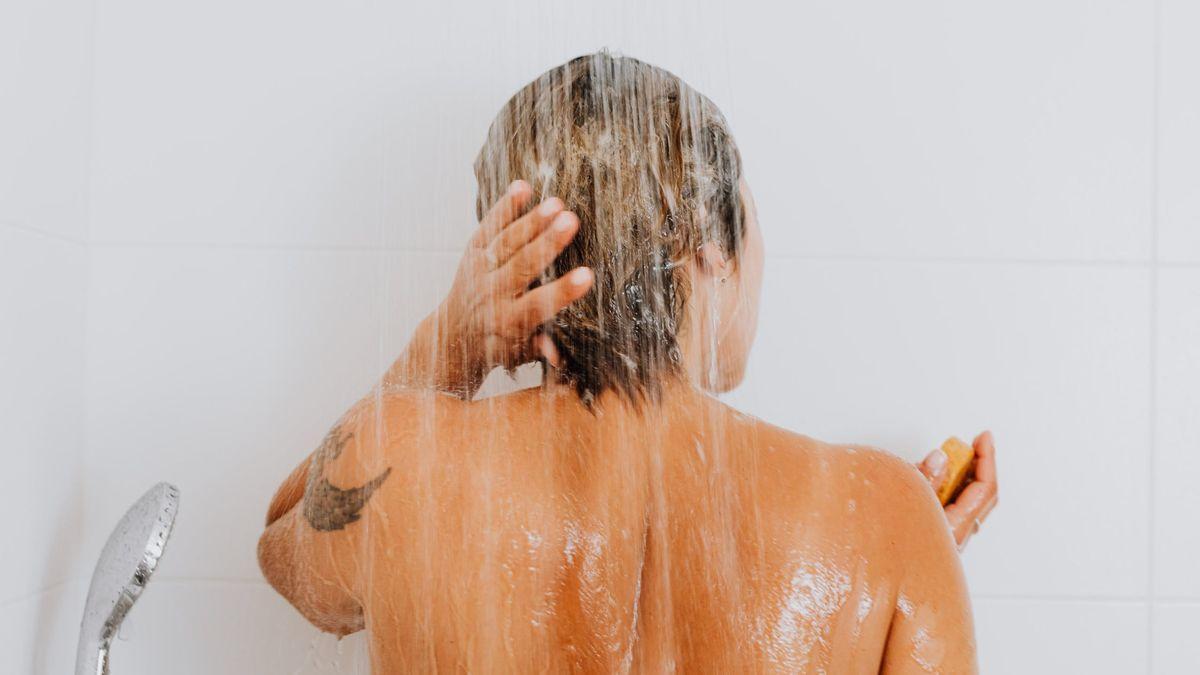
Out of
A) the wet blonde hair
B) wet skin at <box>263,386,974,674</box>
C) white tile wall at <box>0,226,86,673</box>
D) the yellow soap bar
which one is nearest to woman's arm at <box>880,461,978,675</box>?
wet skin at <box>263,386,974,674</box>

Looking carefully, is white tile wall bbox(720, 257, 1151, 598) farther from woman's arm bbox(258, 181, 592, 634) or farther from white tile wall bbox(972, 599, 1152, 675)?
woman's arm bbox(258, 181, 592, 634)

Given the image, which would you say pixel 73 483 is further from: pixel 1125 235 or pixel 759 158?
pixel 1125 235

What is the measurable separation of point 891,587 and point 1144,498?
0.65 metres

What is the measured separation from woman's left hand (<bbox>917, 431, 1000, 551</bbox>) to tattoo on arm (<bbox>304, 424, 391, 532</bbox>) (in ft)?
2.00

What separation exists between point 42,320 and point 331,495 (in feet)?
1.76

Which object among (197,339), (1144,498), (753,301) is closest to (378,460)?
(753,301)

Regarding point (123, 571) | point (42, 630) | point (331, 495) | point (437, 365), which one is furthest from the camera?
point (42, 630)

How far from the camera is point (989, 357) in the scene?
119cm

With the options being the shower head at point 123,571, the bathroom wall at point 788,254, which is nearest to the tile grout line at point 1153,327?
the bathroom wall at point 788,254

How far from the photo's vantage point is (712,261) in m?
0.80

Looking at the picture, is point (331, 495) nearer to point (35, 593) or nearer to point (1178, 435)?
point (35, 593)

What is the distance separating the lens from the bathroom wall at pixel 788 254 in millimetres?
1157

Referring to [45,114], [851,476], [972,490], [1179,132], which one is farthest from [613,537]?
[1179,132]

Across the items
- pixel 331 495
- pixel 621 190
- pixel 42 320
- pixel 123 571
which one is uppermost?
pixel 621 190
